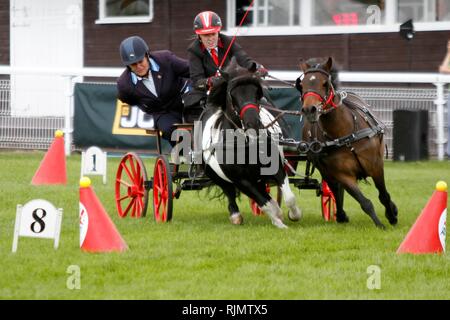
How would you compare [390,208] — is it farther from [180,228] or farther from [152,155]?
[152,155]

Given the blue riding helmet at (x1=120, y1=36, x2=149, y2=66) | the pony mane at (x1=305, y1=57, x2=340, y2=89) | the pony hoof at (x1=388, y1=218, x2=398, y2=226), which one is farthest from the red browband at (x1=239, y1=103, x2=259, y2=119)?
the pony hoof at (x1=388, y1=218, x2=398, y2=226)

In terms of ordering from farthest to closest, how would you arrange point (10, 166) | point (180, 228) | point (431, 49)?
1. point (431, 49)
2. point (10, 166)
3. point (180, 228)

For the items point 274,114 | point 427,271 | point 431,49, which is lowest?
point 427,271

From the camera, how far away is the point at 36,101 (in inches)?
826

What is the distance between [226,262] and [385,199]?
2.55m

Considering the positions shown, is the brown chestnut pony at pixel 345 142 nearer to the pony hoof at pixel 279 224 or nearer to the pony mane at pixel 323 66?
the pony mane at pixel 323 66

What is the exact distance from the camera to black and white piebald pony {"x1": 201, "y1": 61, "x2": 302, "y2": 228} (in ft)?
33.8

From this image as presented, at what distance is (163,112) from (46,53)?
12849 mm

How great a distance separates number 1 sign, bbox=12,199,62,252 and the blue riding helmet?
8.75ft

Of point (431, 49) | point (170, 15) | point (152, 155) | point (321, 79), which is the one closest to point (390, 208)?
point (321, 79)

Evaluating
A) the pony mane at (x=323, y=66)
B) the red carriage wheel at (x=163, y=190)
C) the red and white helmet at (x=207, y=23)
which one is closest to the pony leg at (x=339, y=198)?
the pony mane at (x=323, y=66)

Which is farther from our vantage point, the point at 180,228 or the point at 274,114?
the point at 274,114

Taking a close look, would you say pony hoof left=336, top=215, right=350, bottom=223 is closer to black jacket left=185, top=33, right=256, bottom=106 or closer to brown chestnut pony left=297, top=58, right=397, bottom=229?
brown chestnut pony left=297, top=58, right=397, bottom=229

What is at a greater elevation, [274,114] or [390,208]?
[274,114]
